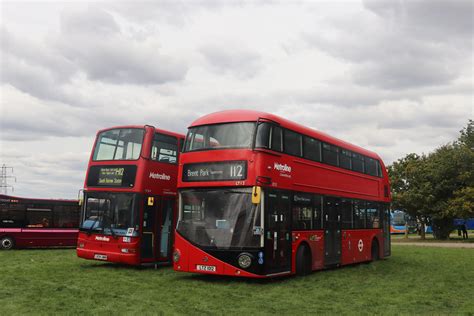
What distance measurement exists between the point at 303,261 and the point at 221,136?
180 inches

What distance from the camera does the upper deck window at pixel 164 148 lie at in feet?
54.3

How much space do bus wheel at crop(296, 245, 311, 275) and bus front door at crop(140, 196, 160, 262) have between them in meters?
4.67

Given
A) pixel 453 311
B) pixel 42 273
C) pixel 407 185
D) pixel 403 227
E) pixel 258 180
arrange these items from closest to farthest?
pixel 453 311
pixel 258 180
pixel 42 273
pixel 407 185
pixel 403 227

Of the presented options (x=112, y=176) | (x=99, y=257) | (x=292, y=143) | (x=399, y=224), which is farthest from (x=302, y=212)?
(x=399, y=224)

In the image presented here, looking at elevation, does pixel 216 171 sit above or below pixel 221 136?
below

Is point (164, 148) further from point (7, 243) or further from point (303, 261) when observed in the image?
point (7, 243)

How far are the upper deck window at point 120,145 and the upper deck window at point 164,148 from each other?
0.51 metres

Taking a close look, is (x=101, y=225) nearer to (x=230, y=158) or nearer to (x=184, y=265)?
(x=184, y=265)

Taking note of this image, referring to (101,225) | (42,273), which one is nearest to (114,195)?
(101,225)

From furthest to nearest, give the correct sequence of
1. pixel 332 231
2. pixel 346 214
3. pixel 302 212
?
pixel 346 214 → pixel 332 231 → pixel 302 212

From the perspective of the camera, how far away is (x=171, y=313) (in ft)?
30.6

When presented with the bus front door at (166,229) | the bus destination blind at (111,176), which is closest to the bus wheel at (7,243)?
the bus destination blind at (111,176)

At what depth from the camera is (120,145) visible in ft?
54.2

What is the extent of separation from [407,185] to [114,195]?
32866 millimetres
